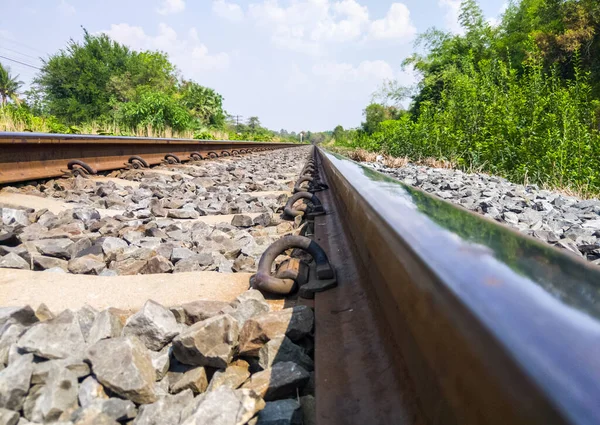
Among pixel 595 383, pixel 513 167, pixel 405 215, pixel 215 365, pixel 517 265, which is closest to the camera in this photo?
pixel 595 383

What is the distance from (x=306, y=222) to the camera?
98.0 inches

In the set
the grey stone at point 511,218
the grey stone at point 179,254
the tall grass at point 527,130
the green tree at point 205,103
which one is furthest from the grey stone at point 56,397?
the green tree at point 205,103

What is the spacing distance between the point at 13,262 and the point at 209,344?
46.1 inches

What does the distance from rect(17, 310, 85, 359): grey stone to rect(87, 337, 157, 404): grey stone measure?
75 mm

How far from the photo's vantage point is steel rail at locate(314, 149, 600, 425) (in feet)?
1.02

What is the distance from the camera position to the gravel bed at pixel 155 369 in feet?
2.76

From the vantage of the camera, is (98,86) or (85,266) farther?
(98,86)

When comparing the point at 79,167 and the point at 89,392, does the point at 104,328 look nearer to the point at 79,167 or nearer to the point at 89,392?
the point at 89,392

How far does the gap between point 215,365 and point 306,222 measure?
1540mm

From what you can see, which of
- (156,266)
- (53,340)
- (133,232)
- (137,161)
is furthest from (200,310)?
(137,161)

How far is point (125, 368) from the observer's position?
3.00ft

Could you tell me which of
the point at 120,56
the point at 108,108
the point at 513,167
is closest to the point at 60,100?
the point at 108,108

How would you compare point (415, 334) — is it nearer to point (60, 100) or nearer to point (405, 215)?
point (405, 215)

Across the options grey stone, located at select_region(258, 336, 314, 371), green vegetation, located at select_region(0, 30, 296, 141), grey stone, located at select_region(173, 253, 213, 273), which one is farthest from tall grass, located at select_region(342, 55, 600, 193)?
green vegetation, located at select_region(0, 30, 296, 141)
